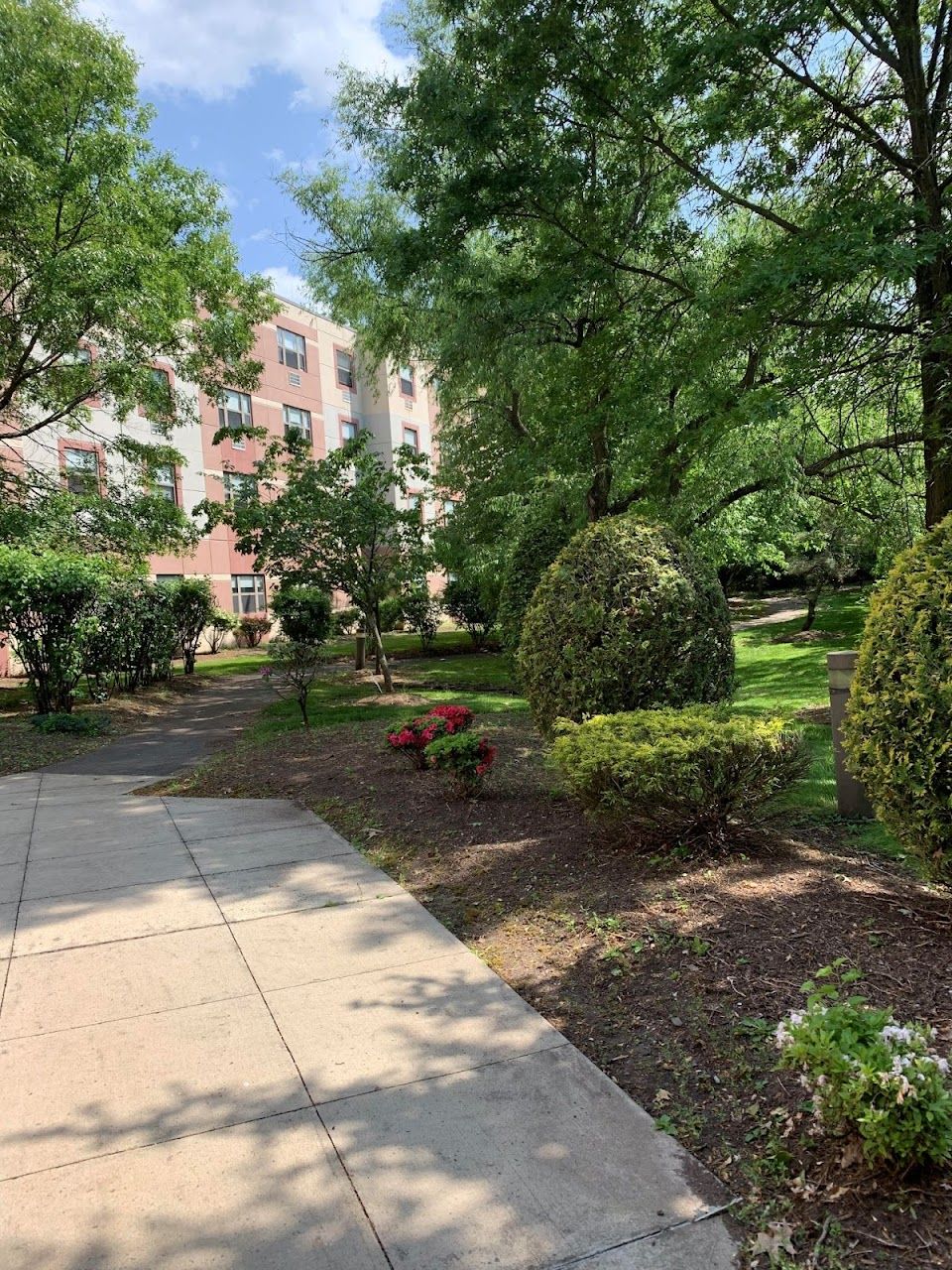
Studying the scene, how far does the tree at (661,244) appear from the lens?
A: 6.75m

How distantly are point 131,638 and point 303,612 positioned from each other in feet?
11.8

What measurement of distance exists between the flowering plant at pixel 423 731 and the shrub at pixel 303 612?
6.89m

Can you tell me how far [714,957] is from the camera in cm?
336

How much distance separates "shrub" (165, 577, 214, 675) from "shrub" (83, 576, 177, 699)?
1.93 feet

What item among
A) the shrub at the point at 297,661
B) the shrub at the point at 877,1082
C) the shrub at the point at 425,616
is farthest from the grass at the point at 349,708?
the shrub at the point at 877,1082

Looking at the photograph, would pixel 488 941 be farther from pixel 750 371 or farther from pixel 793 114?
pixel 793 114

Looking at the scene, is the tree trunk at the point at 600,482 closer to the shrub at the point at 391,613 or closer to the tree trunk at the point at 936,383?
the tree trunk at the point at 936,383

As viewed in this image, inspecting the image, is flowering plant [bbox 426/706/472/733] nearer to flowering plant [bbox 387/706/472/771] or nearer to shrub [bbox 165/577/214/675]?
flowering plant [bbox 387/706/472/771]

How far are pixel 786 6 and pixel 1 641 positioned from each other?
1255 centimetres

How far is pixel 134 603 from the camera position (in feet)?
49.4

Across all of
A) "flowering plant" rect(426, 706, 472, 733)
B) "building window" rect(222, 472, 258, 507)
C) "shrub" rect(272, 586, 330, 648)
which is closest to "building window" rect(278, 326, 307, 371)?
"shrub" rect(272, 586, 330, 648)

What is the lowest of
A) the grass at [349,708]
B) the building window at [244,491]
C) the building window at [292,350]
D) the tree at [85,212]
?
the grass at [349,708]

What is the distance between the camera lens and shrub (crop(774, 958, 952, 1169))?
1969 millimetres

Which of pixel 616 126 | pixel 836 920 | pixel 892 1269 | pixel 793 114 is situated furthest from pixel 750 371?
pixel 892 1269
